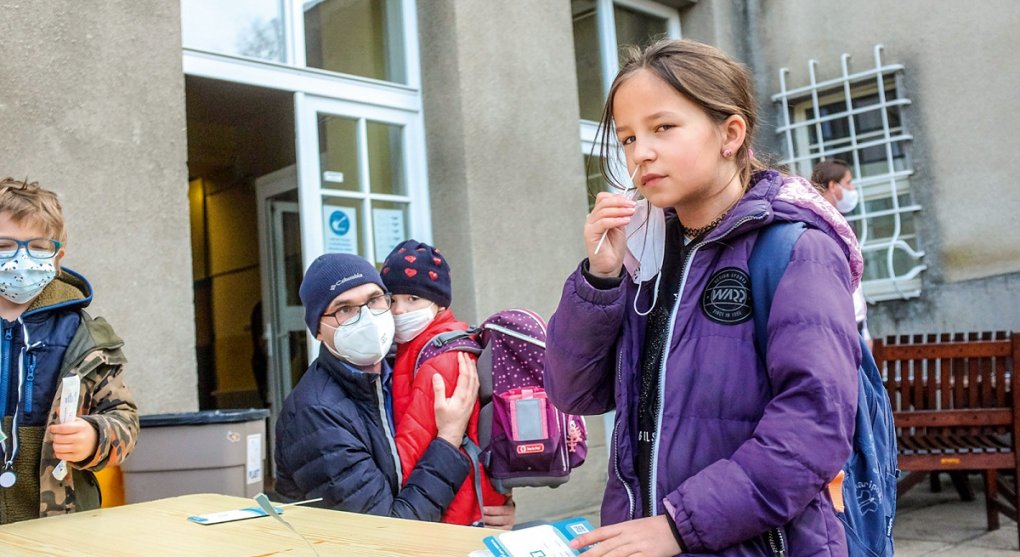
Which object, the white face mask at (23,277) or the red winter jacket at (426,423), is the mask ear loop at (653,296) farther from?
the white face mask at (23,277)

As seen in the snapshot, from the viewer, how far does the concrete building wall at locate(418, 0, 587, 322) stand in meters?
5.39

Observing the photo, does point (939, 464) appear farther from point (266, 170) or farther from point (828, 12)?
point (266, 170)

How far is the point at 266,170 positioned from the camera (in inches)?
322

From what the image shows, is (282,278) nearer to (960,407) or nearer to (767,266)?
(960,407)

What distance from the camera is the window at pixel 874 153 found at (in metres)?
Answer: 7.05

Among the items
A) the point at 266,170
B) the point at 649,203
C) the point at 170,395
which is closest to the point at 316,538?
the point at 649,203

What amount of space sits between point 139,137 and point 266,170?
4.25 m

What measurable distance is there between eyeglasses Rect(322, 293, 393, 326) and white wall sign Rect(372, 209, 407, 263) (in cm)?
241

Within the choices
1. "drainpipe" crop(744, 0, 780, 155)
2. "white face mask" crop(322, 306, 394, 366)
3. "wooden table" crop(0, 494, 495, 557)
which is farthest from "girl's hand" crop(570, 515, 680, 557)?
"drainpipe" crop(744, 0, 780, 155)

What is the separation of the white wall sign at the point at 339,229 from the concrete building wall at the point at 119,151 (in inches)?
43.2

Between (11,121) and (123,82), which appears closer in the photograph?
(11,121)

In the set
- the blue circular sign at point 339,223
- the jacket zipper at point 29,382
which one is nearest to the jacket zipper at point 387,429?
the jacket zipper at point 29,382

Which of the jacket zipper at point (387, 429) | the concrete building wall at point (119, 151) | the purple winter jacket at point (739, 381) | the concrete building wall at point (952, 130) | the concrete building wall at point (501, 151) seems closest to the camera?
the purple winter jacket at point (739, 381)

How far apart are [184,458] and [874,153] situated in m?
5.99
